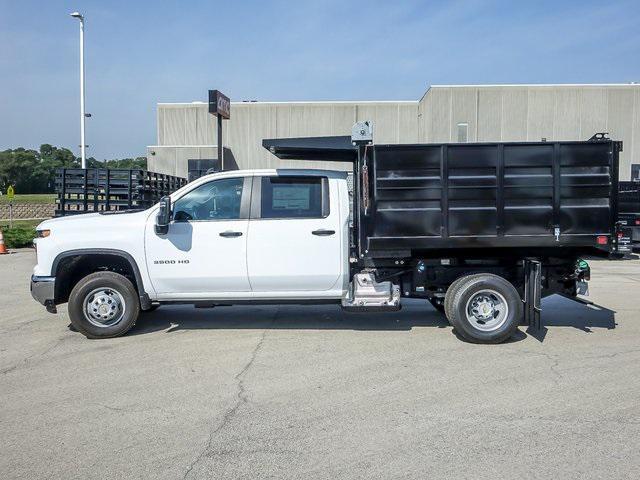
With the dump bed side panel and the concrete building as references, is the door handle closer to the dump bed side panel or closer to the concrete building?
the dump bed side panel

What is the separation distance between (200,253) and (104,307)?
1.34 metres

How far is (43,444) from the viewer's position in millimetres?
4223

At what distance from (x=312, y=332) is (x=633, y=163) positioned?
36437mm

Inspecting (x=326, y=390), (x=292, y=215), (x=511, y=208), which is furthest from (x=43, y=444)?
(x=511, y=208)

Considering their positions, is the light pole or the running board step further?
the light pole

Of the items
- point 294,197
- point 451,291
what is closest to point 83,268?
point 294,197

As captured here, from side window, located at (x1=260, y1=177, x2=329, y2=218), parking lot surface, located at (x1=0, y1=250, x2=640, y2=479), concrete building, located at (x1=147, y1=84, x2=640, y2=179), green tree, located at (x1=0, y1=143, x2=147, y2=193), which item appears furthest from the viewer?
green tree, located at (x1=0, y1=143, x2=147, y2=193)

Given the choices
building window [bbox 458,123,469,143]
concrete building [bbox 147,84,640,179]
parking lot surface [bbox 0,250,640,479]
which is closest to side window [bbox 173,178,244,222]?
parking lot surface [bbox 0,250,640,479]

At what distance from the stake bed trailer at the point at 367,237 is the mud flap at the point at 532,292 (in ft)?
0.05

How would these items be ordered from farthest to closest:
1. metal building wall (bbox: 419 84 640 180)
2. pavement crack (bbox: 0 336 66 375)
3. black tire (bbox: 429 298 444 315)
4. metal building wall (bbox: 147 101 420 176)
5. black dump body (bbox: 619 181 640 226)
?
metal building wall (bbox: 147 101 420 176) → metal building wall (bbox: 419 84 640 180) → black dump body (bbox: 619 181 640 226) → black tire (bbox: 429 298 444 315) → pavement crack (bbox: 0 336 66 375)

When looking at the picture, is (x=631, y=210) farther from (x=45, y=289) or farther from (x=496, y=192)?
(x=45, y=289)

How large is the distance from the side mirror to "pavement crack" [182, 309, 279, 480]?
1726 mm

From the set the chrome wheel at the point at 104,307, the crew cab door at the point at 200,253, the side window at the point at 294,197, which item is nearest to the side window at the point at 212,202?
the crew cab door at the point at 200,253

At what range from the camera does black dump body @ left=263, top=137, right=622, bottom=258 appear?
6758 millimetres
